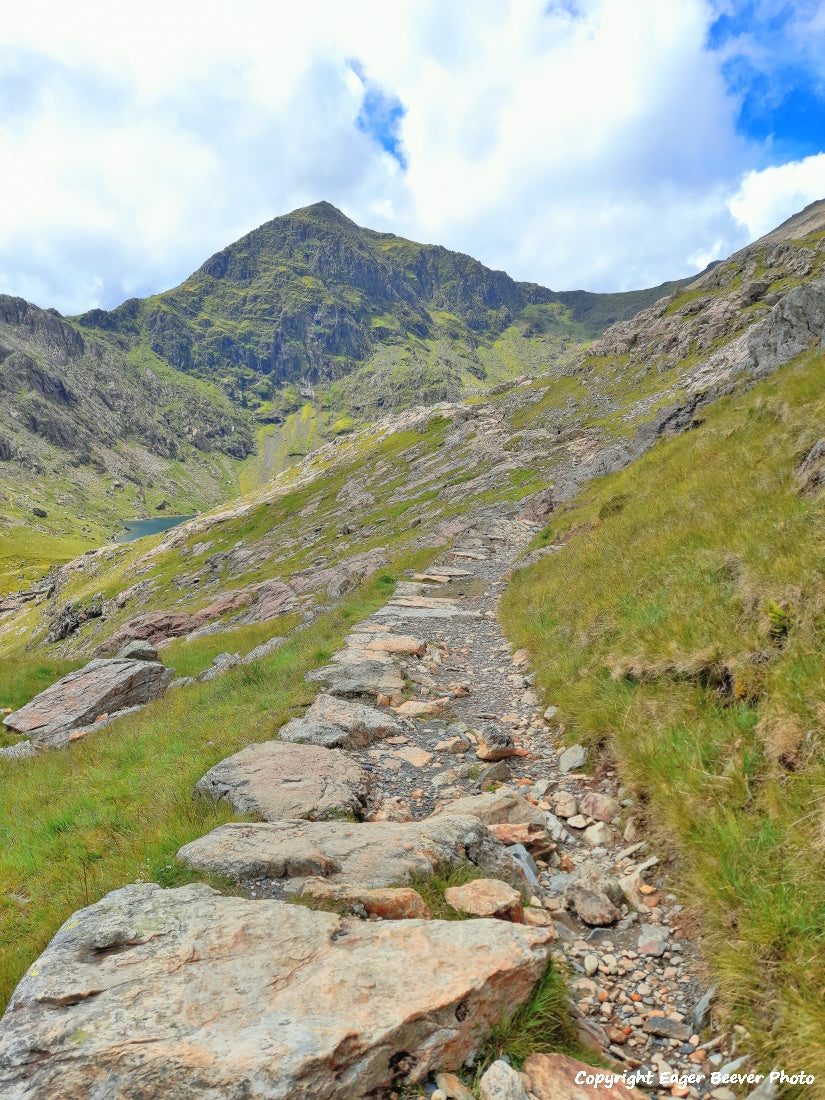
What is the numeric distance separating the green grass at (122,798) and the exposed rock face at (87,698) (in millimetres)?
3276

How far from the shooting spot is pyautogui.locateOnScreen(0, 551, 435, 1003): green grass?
6.11 metres

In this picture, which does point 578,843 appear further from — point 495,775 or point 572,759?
point 495,775

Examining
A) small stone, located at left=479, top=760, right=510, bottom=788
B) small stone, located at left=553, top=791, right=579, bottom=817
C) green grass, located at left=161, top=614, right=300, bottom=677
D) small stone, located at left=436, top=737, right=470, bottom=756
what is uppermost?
green grass, located at left=161, top=614, right=300, bottom=677

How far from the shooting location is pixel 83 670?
22531mm

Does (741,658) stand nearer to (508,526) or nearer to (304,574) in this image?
(508,526)

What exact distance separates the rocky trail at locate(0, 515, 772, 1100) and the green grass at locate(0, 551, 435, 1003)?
860 millimetres

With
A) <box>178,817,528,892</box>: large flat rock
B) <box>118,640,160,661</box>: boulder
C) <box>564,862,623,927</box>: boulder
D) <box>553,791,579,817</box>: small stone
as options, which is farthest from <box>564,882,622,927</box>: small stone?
<box>118,640,160,661</box>: boulder

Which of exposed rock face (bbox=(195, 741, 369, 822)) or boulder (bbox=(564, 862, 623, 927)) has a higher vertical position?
exposed rock face (bbox=(195, 741, 369, 822))

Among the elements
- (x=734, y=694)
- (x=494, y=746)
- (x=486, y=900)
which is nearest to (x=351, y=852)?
(x=486, y=900)

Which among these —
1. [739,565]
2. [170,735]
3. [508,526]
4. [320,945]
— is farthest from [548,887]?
[508,526]

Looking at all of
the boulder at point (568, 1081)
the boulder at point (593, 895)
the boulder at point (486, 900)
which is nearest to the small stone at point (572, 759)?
the boulder at point (593, 895)

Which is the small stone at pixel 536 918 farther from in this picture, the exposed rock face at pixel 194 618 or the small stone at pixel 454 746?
the exposed rock face at pixel 194 618

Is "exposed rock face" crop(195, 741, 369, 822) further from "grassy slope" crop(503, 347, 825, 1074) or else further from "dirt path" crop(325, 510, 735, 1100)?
"grassy slope" crop(503, 347, 825, 1074)

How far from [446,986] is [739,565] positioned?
7.21 metres
